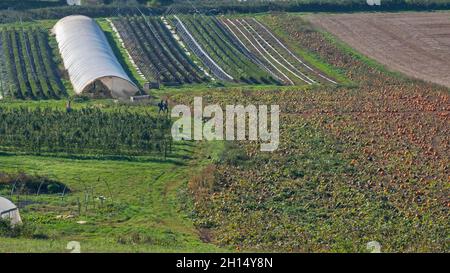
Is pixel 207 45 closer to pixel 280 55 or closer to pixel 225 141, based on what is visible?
pixel 280 55

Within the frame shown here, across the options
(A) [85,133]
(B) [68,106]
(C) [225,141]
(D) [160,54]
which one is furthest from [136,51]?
(A) [85,133]

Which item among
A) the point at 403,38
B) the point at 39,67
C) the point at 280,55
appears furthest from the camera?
the point at 403,38

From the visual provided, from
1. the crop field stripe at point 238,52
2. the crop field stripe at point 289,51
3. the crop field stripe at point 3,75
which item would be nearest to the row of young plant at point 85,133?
the crop field stripe at point 3,75

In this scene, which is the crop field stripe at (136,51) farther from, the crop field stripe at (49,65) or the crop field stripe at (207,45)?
the crop field stripe at (49,65)
